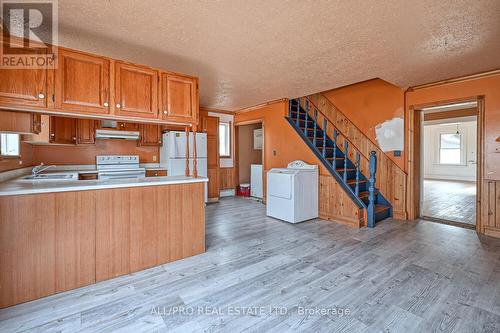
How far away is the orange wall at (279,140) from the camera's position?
494 centimetres

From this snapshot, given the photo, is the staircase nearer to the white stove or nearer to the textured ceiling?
the textured ceiling

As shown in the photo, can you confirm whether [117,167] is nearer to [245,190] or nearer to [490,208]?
[245,190]

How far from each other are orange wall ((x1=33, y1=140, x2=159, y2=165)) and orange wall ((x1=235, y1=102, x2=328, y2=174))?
2623mm

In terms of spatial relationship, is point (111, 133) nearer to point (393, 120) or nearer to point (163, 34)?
point (163, 34)

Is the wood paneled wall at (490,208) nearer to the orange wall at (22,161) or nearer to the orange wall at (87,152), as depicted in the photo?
the orange wall at (87,152)

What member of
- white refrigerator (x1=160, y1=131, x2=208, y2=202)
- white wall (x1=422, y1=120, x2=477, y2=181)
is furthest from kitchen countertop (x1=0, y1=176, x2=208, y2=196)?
white wall (x1=422, y1=120, x2=477, y2=181)

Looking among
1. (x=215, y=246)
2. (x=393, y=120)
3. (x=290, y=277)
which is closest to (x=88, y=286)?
(x=215, y=246)

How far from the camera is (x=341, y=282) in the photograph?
7.34ft

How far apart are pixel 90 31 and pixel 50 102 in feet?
2.66

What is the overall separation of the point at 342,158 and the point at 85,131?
5.09m

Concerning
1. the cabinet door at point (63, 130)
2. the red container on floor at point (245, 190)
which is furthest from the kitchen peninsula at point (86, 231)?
the red container on floor at point (245, 190)

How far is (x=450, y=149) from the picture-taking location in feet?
33.1

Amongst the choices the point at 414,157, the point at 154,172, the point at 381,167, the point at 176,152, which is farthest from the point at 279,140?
the point at 154,172

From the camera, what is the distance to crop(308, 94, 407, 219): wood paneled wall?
4402mm
